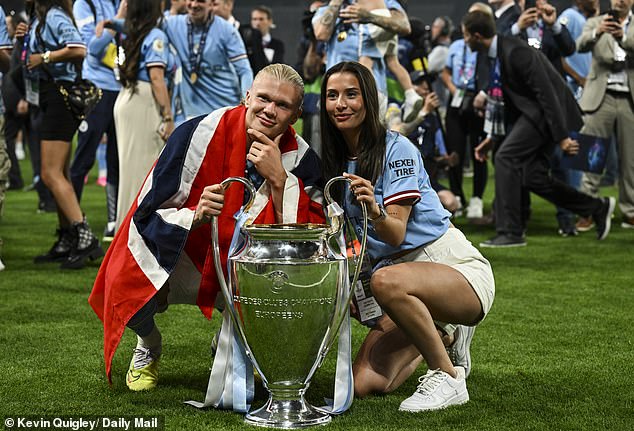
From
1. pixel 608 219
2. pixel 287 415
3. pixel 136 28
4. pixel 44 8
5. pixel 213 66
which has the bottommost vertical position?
pixel 608 219

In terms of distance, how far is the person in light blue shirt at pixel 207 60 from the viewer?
6.48 meters

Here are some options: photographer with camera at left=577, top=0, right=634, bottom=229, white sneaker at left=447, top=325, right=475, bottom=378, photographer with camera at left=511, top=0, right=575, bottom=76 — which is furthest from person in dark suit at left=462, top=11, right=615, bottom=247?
white sneaker at left=447, top=325, right=475, bottom=378

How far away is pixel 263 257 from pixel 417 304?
21.0 inches

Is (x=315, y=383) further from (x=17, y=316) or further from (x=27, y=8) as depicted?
(x=27, y=8)

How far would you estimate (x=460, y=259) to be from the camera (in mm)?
3438

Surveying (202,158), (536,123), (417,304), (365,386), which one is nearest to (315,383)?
(365,386)

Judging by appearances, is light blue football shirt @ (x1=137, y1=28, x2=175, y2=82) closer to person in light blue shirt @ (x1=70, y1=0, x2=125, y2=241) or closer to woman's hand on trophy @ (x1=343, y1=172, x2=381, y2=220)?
person in light blue shirt @ (x1=70, y1=0, x2=125, y2=241)

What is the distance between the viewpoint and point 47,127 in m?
5.94

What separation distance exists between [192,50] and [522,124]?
231cm

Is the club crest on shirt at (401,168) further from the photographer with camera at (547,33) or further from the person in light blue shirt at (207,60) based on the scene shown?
the photographer with camera at (547,33)

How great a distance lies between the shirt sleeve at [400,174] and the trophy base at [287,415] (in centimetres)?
69

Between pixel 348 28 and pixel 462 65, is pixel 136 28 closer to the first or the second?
pixel 348 28

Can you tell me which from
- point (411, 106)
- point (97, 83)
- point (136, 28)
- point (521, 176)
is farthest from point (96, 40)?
point (521, 176)

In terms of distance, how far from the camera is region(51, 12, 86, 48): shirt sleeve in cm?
587
